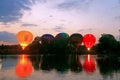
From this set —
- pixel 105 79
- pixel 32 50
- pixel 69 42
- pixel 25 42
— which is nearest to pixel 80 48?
pixel 69 42

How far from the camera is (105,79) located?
23.5 metres

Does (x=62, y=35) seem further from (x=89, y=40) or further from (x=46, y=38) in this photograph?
(x=89, y=40)

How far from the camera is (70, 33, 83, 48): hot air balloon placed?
3747 inches

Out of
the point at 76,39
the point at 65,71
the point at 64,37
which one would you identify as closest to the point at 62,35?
the point at 64,37

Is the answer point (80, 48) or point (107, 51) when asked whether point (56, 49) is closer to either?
point (80, 48)

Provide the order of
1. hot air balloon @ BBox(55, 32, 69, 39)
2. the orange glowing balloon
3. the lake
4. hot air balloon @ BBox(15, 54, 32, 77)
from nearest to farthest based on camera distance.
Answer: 1. the lake
2. hot air balloon @ BBox(15, 54, 32, 77)
3. the orange glowing balloon
4. hot air balloon @ BBox(55, 32, 69, 39)

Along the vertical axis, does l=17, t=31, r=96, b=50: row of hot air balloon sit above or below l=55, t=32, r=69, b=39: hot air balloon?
below

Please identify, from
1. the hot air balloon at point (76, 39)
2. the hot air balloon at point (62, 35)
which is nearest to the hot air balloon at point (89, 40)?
the hot air balloon at point (76, 39)

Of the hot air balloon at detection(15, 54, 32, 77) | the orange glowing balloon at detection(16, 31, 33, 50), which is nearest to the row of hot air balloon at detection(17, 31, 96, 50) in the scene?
the orange glowing balloon at detection(16, 31, 33, 50)

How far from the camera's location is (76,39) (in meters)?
96.4

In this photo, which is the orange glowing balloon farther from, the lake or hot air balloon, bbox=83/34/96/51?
the lake

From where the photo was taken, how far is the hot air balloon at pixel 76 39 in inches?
3747

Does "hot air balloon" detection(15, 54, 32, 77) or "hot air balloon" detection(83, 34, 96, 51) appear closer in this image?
"hot air balloon" detection(15, 54, 32, 77)

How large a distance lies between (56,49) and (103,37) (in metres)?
15.7
